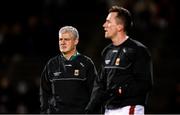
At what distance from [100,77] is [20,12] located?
10150mm

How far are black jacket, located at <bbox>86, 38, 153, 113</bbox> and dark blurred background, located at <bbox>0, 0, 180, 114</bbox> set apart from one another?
6.32m

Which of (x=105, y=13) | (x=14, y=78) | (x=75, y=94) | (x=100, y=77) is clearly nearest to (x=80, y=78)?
(x=75, y=94)

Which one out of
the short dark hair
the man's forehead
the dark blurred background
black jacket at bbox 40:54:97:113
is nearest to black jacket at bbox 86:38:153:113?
the short dark hair

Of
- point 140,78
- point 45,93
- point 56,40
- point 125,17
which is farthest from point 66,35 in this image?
point 56,40

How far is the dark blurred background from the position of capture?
45.1 feet

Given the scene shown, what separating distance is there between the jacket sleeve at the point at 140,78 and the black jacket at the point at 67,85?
111cm

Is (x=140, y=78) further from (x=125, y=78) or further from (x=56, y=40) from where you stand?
(x=56, y=40)

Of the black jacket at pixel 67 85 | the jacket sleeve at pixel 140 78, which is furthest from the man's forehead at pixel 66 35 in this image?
the jacket sleeve at pixel 140 78

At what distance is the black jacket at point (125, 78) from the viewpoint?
6637 millimetres

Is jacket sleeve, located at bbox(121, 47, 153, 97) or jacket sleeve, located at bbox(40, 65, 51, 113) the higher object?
jacket sleeve, located at bbox(121, 47, 153, 97)

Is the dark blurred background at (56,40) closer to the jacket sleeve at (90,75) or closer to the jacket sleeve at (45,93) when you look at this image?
the jacket sleeve at (90,75)

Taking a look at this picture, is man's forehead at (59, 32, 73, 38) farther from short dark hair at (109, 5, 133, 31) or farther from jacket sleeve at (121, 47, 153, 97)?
jacket sleeve at (121, 47, 153, 97)

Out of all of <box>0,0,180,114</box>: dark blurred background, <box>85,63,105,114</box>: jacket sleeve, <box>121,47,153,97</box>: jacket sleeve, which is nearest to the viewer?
<box>121,47,153,97</box>: jacket sleeve

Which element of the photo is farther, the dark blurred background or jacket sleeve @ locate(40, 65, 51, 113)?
the dark blurred background
